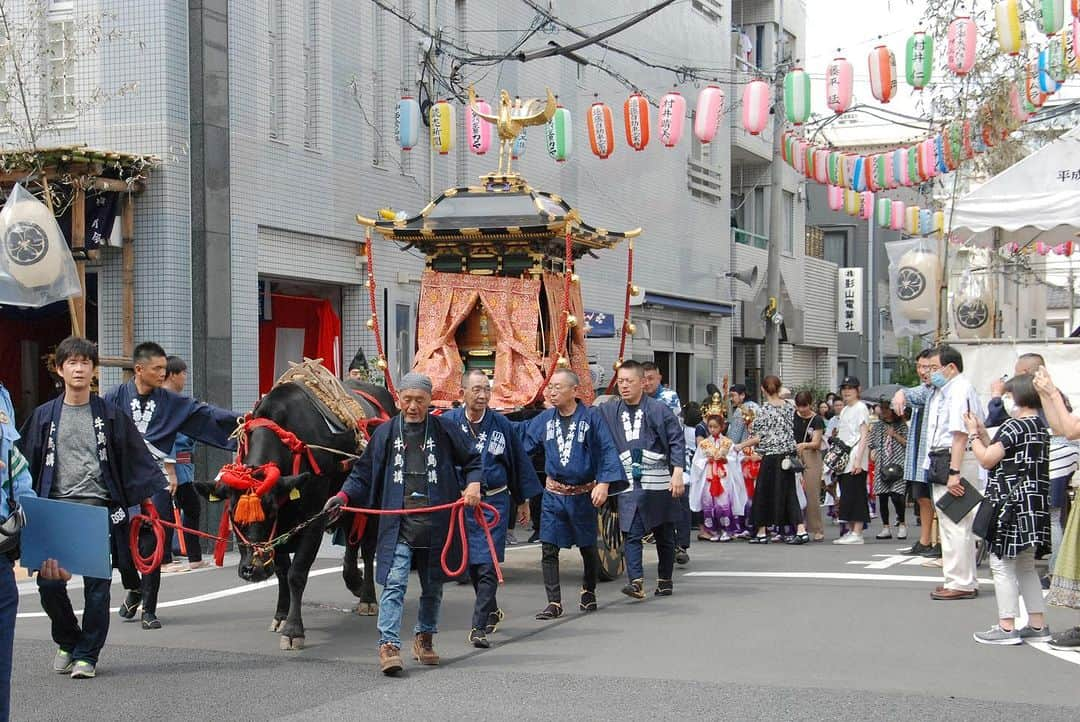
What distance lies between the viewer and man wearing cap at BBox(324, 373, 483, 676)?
7.71m

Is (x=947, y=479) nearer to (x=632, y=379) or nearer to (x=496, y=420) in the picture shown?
(x=632, y=379)

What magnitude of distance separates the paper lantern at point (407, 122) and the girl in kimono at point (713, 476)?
5.55m

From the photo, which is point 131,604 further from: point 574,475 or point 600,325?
point 600,325

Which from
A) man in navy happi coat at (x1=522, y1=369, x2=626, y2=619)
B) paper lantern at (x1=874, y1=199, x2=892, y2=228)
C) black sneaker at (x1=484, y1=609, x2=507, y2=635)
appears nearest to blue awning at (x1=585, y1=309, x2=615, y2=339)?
paper lantern at (x1=874, y1=199, x2=892, y2=228)

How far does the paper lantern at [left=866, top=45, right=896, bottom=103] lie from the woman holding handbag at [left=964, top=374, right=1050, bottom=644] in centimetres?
877

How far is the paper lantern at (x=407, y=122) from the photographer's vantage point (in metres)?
17.1

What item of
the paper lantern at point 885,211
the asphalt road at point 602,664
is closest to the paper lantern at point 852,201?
the paper lantern at point 885,211

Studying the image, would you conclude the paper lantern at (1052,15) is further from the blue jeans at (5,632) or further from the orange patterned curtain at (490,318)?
the blue jeans at (5,632)

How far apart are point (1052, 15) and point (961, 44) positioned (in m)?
1.59

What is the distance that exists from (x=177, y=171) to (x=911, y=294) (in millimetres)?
10241

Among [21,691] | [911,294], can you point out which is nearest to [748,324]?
[911,294]

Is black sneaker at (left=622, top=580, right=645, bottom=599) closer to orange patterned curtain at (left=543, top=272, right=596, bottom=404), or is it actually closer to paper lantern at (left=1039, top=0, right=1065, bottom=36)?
orange patterned curtain at (left=543, top=272, right=596, bottom=404)

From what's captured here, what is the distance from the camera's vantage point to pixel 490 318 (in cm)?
1300

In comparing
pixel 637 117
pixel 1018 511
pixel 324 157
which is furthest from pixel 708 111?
pixel 1018 511
